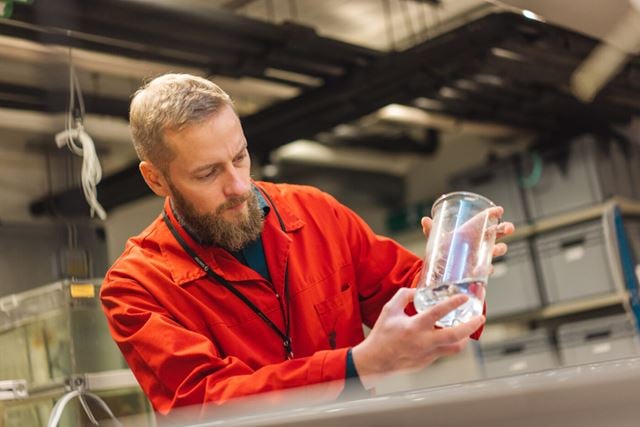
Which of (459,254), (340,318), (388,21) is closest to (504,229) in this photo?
(459,254)

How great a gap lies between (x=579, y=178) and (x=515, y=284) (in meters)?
0.73

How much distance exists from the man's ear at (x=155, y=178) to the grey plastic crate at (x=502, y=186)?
12.7 ft

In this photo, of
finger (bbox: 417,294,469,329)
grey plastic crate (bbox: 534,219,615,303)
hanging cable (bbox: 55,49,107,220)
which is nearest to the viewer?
finger (bbox: 417,294,469,329)

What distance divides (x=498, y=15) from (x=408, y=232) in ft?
7.50

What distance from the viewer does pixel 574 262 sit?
16.7ft

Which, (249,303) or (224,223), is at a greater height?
(224,223)

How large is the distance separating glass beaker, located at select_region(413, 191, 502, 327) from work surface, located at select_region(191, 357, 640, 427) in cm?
44

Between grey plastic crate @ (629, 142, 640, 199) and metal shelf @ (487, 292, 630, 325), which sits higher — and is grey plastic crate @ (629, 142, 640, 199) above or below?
above

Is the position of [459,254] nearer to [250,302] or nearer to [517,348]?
[250,302]

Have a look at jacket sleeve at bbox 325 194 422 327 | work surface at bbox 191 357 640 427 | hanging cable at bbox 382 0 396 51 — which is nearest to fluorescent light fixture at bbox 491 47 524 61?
hanging cable at bbox 382 0 396 51

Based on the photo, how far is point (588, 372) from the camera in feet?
2.02

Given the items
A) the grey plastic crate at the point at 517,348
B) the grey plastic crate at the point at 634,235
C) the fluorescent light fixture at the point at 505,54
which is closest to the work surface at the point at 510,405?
the fluorescent light fixture at the point at 505,54

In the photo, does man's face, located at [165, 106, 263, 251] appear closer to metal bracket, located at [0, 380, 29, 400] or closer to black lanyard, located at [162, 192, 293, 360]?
black lanyard, located at [162, 192, 293, 360]

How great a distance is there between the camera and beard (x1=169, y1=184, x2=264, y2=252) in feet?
5.16
